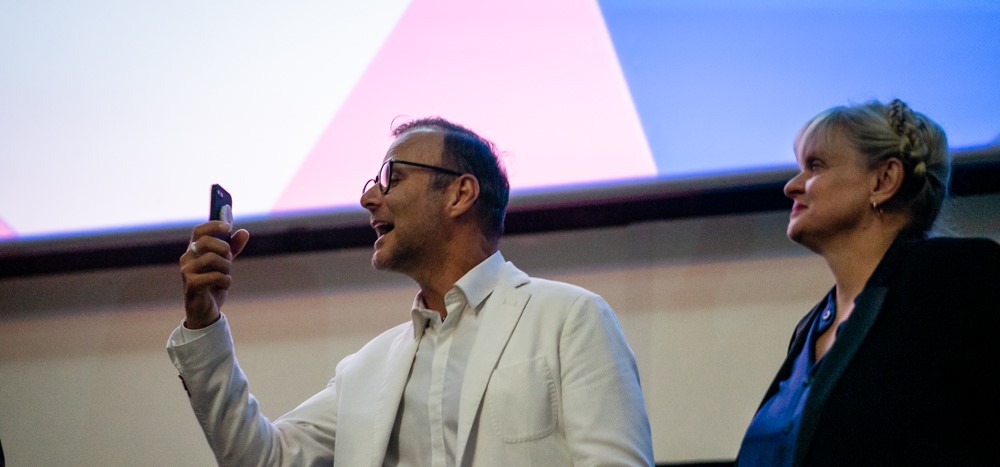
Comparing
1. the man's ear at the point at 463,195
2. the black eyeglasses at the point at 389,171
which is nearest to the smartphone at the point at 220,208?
the black eyeglasses at the point at 389,171

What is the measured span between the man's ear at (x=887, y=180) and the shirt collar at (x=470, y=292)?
727mm

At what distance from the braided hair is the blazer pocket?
2.24 feet

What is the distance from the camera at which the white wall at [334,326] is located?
2.26 m

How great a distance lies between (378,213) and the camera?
1899mm

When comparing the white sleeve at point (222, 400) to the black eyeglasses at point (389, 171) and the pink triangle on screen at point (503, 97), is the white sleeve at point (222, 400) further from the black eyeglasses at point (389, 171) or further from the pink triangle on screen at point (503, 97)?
the pink triangle on screen at point (503, 97)

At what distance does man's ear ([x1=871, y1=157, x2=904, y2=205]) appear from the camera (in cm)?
163

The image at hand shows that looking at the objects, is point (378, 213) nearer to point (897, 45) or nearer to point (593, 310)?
point (593, 310)

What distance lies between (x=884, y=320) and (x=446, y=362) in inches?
30.7

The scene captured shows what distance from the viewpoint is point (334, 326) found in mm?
2459

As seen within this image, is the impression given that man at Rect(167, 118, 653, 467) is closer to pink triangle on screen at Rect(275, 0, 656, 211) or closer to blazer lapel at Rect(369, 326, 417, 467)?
blazer lapel at Rect(369, 326, 417, 467)

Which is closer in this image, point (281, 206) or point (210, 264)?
point (210, 264)

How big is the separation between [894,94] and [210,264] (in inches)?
63.9

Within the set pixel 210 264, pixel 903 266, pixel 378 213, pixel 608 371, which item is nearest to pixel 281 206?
pixel 378 213

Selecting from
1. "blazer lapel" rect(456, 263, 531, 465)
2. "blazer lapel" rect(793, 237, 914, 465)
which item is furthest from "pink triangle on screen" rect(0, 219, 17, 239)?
"blazer lapel" rect(793, 237, 914, 465)
